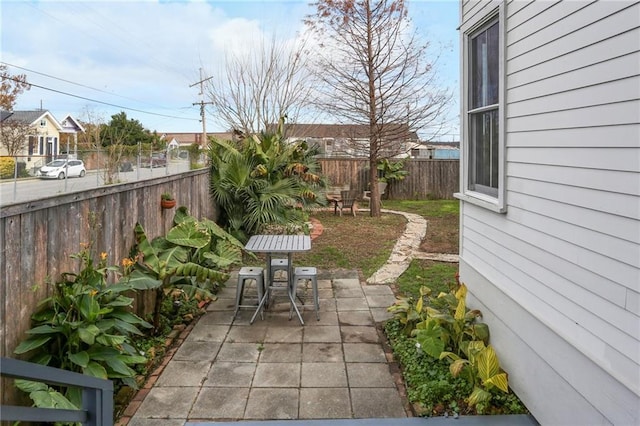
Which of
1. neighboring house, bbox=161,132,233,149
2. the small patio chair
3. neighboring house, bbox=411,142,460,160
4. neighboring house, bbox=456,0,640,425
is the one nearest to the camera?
neighboring house, bbox=456,0,640,425

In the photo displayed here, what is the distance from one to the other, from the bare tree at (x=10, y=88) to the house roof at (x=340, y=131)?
29.7ft

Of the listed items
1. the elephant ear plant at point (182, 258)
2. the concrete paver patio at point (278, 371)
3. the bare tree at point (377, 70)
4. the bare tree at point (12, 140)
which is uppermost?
the bare tree at point (377, 70)

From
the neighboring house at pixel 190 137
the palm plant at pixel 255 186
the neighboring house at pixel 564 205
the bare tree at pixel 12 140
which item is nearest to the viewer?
the neighboring house at pixel 564 205

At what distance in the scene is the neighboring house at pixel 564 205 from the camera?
6.36ft

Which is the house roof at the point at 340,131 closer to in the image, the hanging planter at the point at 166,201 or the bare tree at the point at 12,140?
the hanging planter at the point at 166,201

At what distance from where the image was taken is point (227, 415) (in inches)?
112

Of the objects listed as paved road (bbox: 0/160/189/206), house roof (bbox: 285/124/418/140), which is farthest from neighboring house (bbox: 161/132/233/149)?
paved road (bbox: 0/160/189/206)

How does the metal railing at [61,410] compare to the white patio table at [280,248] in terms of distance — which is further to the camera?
the white patio table at [280,248]

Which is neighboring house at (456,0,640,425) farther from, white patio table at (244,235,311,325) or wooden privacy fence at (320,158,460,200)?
wooden privacy fence at (320,158,460,200)

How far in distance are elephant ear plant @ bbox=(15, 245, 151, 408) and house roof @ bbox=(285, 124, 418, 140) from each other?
9.83 metres

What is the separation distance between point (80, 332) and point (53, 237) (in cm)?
66

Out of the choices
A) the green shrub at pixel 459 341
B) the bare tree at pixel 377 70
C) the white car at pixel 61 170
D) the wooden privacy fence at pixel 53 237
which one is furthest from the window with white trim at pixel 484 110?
the bare tree at pixel 377 70

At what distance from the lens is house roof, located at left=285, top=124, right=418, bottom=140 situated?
11906mm

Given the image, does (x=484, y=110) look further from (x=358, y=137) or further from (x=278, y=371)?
(x=358, y=137)
